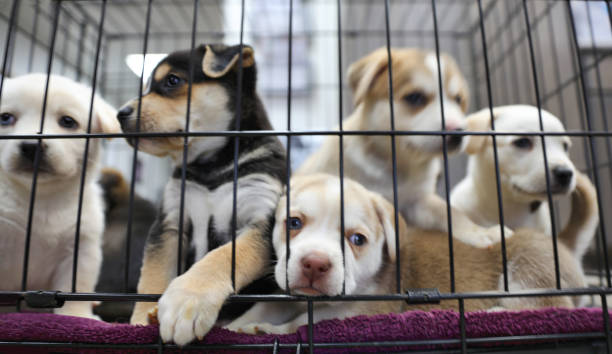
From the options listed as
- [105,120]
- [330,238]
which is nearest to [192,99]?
[105,120]

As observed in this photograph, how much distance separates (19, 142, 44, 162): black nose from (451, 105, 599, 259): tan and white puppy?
64.5 inches

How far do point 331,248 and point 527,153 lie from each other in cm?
109

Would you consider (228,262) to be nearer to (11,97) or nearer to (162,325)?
(162,325)

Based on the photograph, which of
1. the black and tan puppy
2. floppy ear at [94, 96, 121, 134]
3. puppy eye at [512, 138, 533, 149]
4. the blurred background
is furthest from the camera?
the blurred background

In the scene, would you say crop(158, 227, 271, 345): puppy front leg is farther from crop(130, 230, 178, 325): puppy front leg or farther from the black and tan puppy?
crop(130, 230, 178, 325): puppy front leg

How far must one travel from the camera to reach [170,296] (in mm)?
928

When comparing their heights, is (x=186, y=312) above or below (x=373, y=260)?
below

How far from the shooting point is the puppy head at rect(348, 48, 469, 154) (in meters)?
1.63

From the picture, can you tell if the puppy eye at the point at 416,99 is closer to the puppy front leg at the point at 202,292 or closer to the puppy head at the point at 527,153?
the puppy head at the point at 527,153

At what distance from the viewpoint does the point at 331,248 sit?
44.1 inches

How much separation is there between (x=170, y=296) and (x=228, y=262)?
195 millimetres

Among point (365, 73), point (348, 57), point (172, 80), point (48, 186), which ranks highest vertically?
point (348, 57)

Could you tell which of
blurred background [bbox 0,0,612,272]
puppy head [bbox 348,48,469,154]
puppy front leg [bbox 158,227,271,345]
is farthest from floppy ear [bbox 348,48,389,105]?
puppy front leg [bbox 158,227,271,345]

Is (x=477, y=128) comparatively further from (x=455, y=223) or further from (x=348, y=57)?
(x=348, y=57)
